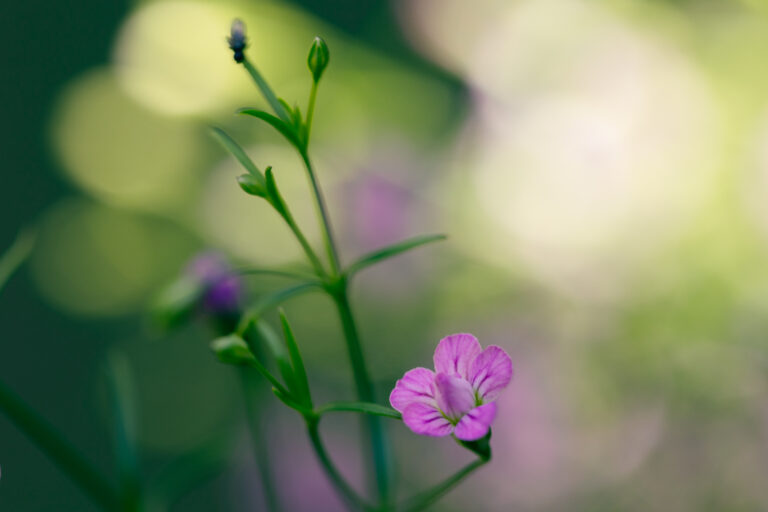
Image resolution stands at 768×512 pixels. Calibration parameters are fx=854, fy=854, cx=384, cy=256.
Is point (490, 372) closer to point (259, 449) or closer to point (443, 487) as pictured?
point (443, 487)

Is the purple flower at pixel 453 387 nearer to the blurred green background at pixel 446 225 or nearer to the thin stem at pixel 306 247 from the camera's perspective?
the thin stem at pixel 306 247

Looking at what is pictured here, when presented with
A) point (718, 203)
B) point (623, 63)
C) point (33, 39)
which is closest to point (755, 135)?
point (718, 203)

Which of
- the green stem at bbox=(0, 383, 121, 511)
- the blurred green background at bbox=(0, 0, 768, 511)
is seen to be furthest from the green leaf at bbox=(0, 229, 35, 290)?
the blurred green background at bbox=(0, 0, 768, 511)

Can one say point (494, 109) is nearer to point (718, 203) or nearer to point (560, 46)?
point (560, 46)

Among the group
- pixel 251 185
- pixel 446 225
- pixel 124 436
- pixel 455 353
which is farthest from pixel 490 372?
pixel 446 225

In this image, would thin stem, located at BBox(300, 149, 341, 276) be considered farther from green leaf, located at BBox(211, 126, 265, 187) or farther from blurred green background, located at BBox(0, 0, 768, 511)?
blurred green background, located at BBox(0, 0, 768, 511)

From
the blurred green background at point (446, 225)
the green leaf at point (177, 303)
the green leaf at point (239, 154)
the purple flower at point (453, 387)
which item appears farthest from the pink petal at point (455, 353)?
the blurred green background at point (446, 225)
